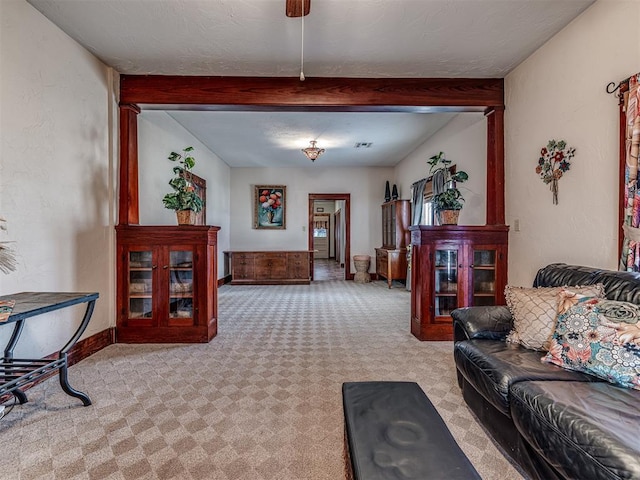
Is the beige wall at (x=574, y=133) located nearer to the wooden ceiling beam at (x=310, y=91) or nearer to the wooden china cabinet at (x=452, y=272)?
the wooden china cabinet at (x=452, y=272)

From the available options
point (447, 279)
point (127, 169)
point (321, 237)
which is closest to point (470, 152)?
point (447, 279)

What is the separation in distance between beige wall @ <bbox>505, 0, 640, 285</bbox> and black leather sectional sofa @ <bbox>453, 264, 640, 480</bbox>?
55 cm

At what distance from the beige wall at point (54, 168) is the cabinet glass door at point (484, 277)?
3801mm

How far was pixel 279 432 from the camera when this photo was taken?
1740 millimetres

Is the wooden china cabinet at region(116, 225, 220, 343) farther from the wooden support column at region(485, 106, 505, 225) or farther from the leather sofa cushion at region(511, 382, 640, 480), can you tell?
the wooden support column at region(485, 106, 505, 225)

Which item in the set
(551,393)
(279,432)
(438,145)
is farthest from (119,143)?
(438,145)

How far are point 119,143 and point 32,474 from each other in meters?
2.91

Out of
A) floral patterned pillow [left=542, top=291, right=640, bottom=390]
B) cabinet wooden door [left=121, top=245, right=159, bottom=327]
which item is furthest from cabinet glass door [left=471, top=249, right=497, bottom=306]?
cabinet wooden door [left=121, top=245, right=159, bottom=327]

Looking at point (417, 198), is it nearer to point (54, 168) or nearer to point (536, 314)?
point (536, 314)

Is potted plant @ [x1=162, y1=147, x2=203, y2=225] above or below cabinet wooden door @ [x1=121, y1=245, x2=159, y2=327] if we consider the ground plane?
above

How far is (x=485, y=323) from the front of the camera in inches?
79.4

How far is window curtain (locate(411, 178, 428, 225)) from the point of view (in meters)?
5.66

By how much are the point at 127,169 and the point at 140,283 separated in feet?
3.95

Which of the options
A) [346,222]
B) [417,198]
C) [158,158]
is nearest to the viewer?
[158,158]
